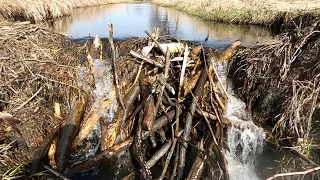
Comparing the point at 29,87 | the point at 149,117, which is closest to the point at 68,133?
the point at 29,87

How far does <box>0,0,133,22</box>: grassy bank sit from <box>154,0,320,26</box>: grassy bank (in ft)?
25.8

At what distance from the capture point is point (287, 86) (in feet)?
15.3

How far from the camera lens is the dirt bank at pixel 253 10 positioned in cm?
1212

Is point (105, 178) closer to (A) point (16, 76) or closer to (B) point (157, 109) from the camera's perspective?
(B) point (157, 109)

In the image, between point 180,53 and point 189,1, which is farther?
point 189,1

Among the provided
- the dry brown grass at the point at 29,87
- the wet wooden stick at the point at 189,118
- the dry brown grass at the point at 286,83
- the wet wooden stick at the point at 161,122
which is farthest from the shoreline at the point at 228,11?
the wet wooden stick at the point at 161,122

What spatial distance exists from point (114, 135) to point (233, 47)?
292 cm

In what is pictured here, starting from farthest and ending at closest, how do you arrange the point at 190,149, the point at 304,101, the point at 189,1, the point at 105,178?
1. the point at 189,1
2. the point at 190,149
3. the point at 105,178
4. the point at 304,101

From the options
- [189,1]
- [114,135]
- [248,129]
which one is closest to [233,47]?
[248,129]

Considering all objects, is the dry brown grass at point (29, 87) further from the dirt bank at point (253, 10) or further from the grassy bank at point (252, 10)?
the grassy bank at point (252, 10)

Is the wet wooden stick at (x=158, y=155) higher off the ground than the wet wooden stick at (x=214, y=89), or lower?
lower

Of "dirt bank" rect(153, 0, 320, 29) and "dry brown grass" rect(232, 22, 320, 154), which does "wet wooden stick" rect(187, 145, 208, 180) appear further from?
"dirt bank" rect(153, 0, 320, 29)

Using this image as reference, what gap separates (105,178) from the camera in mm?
4410

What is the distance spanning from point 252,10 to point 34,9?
10.3m
